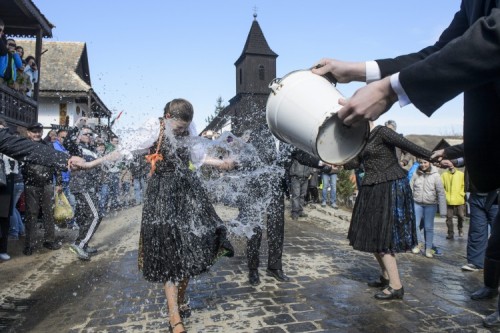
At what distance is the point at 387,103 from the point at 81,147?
6.59 m

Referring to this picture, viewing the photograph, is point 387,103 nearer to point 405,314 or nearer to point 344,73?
point 344,73

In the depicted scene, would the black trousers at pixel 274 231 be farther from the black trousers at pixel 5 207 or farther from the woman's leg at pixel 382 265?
the black trousers at pixel 5 207

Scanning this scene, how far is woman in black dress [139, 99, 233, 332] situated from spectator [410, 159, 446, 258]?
4983 millimetres

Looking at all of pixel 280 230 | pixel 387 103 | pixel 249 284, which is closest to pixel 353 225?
pixel 280 230

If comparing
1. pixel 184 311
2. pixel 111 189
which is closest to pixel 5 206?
pixel 184 311

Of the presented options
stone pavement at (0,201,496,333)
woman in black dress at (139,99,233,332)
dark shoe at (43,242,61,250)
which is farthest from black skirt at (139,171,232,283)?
dark shoe at (43,242,61,250)

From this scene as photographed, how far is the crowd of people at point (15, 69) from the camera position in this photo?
9.50 metres

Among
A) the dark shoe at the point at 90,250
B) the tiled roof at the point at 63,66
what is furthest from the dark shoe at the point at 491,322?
the tiled roof at the point at 63,66

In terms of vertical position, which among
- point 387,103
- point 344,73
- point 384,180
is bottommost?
point 384,180

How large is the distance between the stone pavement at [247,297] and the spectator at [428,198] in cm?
41

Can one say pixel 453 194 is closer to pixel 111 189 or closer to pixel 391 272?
pixel 391 272

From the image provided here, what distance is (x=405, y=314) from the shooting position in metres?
4.26

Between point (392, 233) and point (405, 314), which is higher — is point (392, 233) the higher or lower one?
the higher one

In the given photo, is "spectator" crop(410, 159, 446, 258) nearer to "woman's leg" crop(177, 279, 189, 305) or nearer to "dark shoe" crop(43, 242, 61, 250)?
"woman's leg" crop(177, 279, 189, 305)
